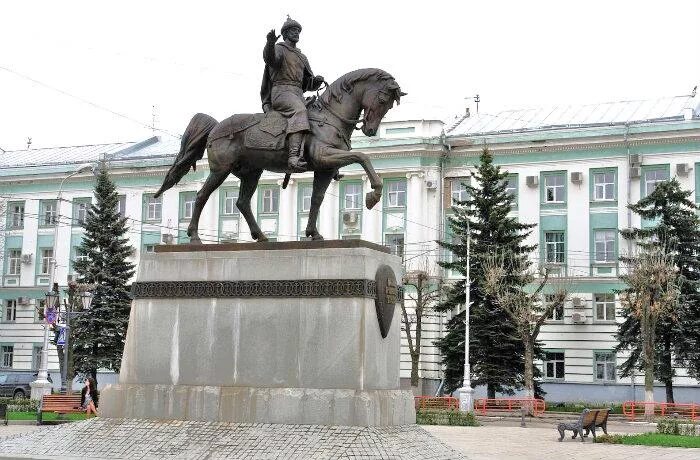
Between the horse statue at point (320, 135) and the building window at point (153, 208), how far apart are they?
1603 inches

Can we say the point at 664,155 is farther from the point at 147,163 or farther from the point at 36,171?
the point at 36,171

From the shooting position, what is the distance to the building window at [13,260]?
5699 cm

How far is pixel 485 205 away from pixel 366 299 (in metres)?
27.8

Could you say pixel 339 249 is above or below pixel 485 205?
below

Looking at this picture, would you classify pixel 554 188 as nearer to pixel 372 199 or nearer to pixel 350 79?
pixel 350 79

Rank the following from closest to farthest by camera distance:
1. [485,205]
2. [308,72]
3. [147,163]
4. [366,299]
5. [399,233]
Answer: [366,299], [308,72], [485,205], [399,233], [147,163]

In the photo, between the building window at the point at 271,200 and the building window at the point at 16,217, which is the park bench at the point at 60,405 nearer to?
the building window at the point at 271,200

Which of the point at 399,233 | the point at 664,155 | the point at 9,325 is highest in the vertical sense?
the point at 664,155

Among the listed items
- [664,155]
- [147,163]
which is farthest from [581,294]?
[147,163]

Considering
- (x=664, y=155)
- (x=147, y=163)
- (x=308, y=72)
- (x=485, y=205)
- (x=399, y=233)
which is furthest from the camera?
(x=147, y=163)

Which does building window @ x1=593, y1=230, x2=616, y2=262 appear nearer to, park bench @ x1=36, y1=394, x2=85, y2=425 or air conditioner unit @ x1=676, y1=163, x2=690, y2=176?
air conditioner unit @ x1=676, y1=163, x2=690, y2=176

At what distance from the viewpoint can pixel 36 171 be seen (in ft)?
186

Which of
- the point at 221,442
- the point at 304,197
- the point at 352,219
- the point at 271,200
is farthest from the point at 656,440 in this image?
the point at 271,200

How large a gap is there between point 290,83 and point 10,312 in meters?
46.2
